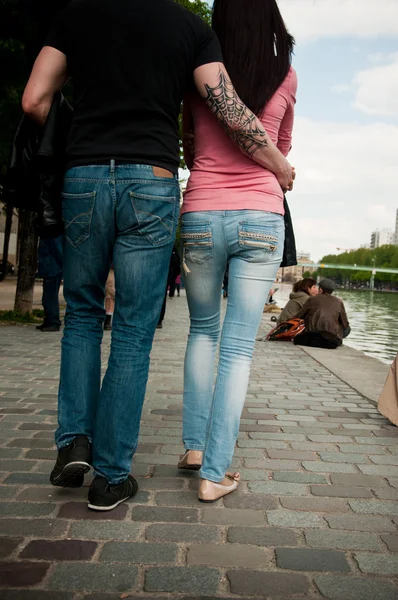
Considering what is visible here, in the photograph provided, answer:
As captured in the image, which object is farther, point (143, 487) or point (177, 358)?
point (177, 358)

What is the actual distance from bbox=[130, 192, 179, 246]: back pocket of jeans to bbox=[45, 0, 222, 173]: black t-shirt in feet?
0.48

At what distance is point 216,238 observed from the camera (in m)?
2.78

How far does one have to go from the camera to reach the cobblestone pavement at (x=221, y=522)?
1.97 m

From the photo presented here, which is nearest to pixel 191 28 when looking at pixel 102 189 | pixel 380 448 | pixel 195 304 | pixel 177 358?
pixel 102 189

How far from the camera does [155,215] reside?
8.34 feet

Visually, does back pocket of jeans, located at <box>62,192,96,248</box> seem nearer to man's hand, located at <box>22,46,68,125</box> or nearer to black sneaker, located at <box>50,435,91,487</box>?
man's hand, located at <box>22,46,68,125</box>

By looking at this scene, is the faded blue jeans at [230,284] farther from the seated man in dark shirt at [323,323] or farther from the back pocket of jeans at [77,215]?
the seated man in dark shirt at [323,323]

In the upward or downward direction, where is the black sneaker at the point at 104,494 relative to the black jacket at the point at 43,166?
downward

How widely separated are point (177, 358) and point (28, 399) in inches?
122

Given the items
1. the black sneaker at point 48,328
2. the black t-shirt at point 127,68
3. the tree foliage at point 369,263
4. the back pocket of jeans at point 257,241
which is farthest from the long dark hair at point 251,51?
the tree foliage at point 369,263

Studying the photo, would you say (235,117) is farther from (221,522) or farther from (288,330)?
(288,330)

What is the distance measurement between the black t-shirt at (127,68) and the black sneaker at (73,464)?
120 centimetres

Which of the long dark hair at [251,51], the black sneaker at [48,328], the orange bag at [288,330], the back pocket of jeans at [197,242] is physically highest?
the long dark hair at [251,51]

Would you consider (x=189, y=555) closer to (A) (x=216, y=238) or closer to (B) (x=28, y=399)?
(A) (x=216, y=238)
